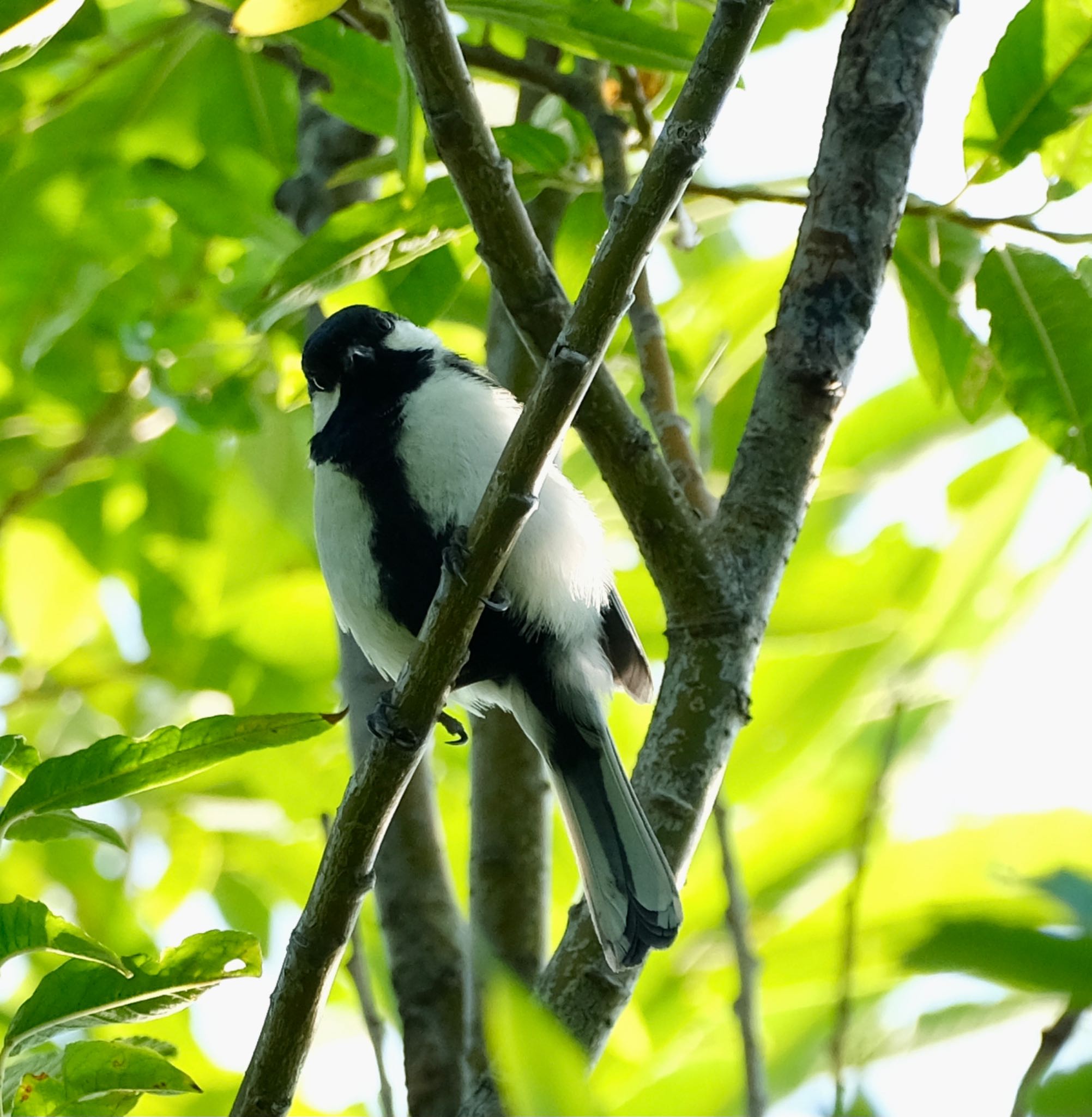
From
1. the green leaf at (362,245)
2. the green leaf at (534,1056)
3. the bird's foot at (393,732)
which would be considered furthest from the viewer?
the green leaf at (362,245)

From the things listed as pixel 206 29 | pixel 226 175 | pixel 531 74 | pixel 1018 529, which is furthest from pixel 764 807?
pixel 206 29

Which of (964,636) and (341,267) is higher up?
(341,267)

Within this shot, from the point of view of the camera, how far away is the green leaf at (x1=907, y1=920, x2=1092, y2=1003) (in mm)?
573

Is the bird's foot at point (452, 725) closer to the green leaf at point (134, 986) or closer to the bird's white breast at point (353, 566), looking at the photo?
the bird's white breast at point (353, 566)

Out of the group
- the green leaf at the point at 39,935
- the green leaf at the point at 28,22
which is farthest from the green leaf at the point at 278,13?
the green leaf at the point at 39,935

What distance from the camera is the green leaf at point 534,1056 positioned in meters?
0.70

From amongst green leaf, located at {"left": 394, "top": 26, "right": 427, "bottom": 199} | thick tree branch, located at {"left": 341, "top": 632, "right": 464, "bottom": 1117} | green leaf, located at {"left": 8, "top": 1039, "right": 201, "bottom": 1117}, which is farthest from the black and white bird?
green leaf, located at {"left": 8, "top": 1039, "right": 201, "bottom": 1117}

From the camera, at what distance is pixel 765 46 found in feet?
8.94

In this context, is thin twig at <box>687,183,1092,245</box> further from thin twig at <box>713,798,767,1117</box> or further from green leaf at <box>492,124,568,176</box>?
thin twig at <box>713,798,767,1117</box>

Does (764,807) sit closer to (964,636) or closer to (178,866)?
(964,636)

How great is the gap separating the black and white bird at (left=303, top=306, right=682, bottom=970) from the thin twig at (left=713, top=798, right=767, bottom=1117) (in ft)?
2.47

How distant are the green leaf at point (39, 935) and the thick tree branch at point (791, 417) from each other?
0.67 meters

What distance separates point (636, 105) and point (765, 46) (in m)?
0.44

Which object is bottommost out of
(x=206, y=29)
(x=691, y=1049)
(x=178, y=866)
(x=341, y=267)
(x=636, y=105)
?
(x=691, y=1049)
